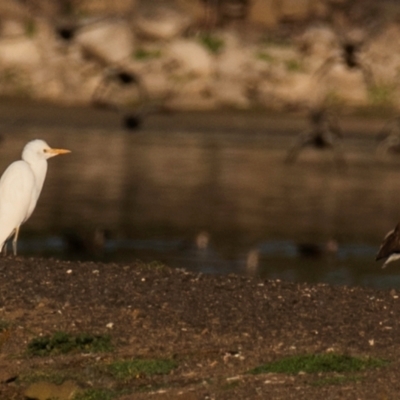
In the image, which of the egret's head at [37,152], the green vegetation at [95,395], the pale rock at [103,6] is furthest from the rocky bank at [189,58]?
the green vegetation at [95,395]

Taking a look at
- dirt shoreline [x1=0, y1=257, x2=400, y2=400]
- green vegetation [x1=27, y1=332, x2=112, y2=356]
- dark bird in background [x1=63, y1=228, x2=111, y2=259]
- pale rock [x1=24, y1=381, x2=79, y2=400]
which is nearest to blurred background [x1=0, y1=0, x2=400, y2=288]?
dark bird in background [x1=63, y1=228, x2=111, y2=259]

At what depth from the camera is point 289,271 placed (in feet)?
54.6

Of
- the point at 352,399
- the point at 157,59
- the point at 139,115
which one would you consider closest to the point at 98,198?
the point at 139,115

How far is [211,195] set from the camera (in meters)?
24.2

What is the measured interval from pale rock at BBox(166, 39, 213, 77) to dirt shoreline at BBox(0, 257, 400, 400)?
2707cm

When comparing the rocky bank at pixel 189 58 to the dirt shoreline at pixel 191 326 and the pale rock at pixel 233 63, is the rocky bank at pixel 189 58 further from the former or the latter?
the dirt shoreline at pixel 191 326

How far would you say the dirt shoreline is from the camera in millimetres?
9312

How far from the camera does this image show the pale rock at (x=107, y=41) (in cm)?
4031

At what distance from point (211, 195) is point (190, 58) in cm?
1641

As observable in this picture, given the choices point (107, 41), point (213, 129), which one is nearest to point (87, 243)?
point (213, 129)

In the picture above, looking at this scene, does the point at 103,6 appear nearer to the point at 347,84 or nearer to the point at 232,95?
the point at 232,95

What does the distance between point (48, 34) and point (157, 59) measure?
8.73 ft

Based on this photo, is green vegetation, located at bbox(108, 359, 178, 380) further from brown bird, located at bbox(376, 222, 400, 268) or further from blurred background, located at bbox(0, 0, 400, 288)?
blurred background, located at bbox(0, 0, 400, 288)

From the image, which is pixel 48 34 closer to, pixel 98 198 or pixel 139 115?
pixel 139 115
